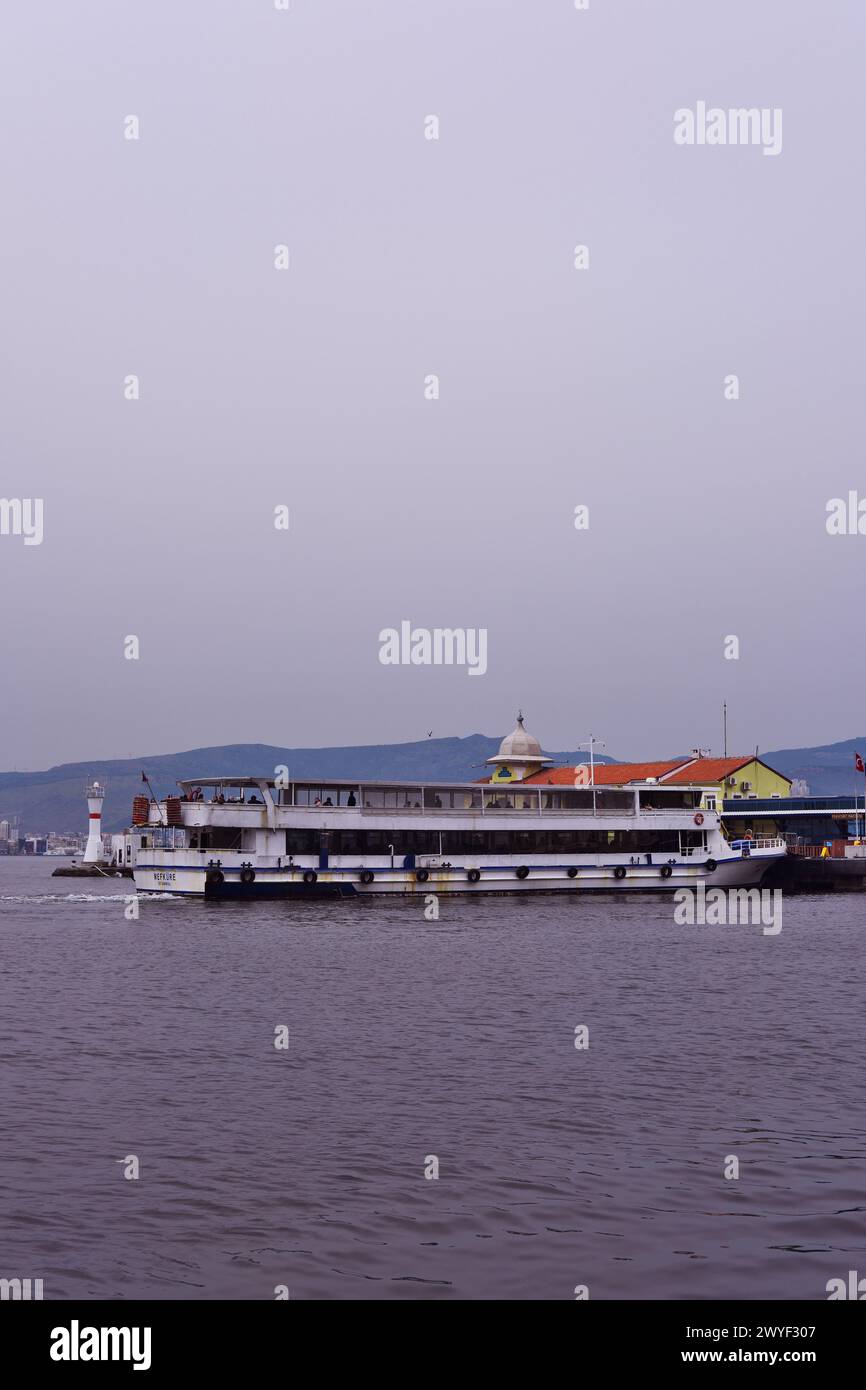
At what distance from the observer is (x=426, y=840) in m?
76.6

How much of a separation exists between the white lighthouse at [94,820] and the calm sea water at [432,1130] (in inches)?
3937

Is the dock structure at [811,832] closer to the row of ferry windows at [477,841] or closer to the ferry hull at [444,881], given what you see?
the ferry hull at [444,881]

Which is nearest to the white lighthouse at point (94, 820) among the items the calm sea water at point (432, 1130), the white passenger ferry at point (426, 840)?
the white passenger ferry at point (426, 840)

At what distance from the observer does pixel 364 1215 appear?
1677 centimetres

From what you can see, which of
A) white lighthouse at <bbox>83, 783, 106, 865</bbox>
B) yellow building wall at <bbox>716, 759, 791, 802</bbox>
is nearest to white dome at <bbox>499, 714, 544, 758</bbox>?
yellow building wall at <bbox>716, 759, 791, 802</bbox>

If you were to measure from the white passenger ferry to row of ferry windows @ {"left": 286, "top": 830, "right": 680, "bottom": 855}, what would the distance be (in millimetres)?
60

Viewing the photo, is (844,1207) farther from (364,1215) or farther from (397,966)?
(397,966)

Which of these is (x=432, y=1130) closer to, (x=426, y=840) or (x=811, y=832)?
(x=426, y=840)

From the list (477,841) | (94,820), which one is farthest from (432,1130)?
(94,820)

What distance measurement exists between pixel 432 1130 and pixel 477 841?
5719 cm

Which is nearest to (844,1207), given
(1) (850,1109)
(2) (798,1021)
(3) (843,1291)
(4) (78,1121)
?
(3) (843,1291)

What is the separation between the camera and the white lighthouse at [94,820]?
14088 centimetres

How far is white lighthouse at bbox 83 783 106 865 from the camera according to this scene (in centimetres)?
14088
